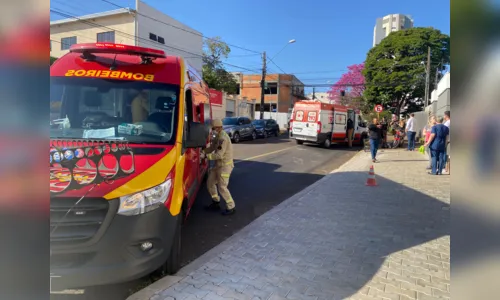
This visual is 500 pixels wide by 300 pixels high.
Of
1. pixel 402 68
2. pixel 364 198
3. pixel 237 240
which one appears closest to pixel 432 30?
pixel 402 68

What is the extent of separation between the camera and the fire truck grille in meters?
2.74

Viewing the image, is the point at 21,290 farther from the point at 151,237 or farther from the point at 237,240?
the point at 237,240

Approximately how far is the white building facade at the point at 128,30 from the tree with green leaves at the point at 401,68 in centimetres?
1959

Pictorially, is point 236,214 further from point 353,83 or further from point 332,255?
point 353,83

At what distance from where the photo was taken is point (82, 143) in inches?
128

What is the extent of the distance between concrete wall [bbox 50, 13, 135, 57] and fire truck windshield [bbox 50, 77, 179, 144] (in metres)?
25.7

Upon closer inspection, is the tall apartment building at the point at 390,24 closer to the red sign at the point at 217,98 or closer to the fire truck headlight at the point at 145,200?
the red sign at the point at 217,98

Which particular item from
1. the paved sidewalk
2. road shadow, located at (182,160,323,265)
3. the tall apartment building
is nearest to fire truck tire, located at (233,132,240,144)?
road shadow, located at (182,160,323,265)

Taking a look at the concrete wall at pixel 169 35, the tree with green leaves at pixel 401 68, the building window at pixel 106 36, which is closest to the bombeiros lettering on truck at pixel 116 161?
the concrete wall at pixel 169 35

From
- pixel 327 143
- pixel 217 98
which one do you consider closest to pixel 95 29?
pixel 217 98

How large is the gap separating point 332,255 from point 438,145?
721cm

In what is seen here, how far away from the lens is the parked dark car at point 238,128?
1975 centimetres

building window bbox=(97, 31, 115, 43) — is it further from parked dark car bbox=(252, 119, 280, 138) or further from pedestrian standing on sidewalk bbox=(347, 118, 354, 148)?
pedestrian standing on sidewalk bbox=(347, 118, 354, 148)

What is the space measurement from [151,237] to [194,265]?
3.19 ft
